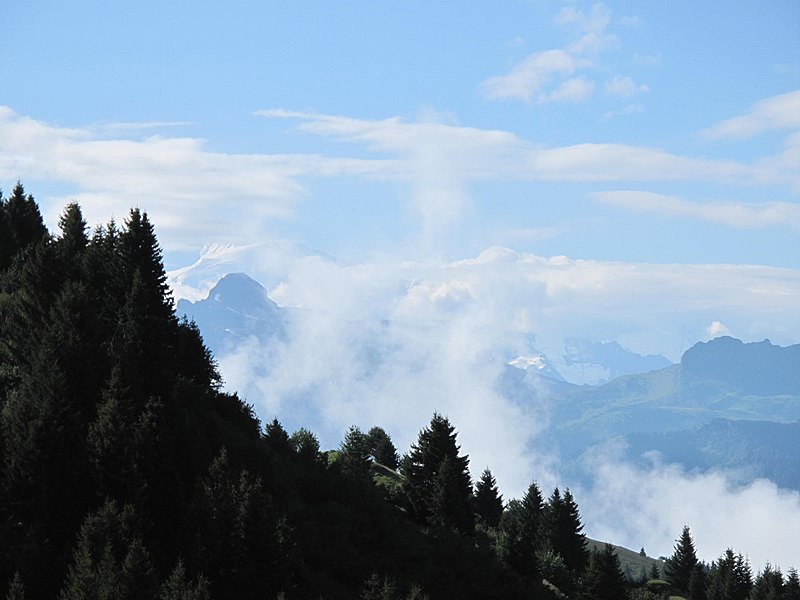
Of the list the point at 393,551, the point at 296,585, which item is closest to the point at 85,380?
the point at 296,585

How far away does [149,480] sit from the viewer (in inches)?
1864

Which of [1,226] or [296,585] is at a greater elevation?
[1,226]

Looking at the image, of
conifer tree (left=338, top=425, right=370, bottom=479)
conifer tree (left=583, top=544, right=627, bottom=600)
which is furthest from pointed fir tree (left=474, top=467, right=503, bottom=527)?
conifer tree (left=583, top=544, right=627, bottom=600)

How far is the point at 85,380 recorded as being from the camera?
51344 mm

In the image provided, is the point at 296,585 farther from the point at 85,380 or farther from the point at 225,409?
the point at 225,409

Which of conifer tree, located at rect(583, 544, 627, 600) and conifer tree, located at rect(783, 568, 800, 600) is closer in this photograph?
conifer tree, located at rect(583, 544, 627, 600)

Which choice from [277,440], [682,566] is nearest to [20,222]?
[277,440]

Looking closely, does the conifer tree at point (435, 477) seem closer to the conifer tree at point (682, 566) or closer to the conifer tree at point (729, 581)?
the conifer tree at point (729, 581)

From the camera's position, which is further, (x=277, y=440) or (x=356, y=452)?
(x=356, y=452)

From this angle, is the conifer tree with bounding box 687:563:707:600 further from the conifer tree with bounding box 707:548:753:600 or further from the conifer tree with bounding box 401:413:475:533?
the conifer tree with bounding box 401:413:475:533

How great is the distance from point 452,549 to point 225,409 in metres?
20.3

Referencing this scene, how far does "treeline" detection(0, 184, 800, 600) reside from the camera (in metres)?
41.8

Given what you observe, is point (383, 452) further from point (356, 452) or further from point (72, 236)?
point (72, 236)

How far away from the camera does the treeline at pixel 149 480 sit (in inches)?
1646
